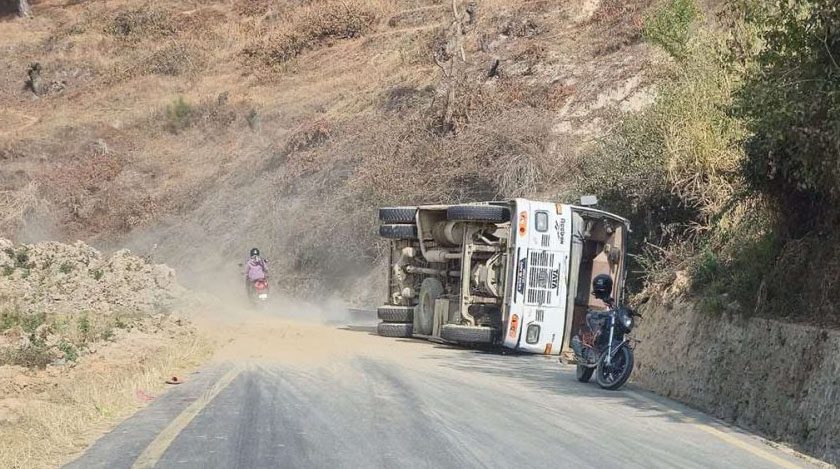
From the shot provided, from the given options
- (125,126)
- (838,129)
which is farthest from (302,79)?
(838,129)

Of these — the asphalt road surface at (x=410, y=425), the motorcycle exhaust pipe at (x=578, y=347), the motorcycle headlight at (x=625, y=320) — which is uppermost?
the motorcycle headlight at (x=625, y=320)

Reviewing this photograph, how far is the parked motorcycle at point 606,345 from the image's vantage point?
43.7ft

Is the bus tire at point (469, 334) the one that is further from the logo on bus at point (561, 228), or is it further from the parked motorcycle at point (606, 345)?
the parked motorcycle at point (606, 345)

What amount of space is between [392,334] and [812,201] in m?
10.3

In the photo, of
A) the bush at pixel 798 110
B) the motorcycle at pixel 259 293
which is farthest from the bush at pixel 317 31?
the bush at pixel 798 110

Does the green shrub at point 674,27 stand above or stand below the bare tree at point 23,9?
below

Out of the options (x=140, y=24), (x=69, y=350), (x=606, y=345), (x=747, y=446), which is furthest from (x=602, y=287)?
(x=140, y=24)

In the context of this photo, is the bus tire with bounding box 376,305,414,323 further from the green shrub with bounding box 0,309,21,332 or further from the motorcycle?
the motorcycle

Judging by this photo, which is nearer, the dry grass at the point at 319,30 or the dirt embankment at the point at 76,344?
the dirt embankment at the point at 76,344

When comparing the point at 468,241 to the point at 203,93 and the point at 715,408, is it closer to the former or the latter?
the point at 715,408

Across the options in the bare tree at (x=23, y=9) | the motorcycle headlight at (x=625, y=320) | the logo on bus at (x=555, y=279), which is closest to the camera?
the motorcycle headlight at (x=625, y=320)

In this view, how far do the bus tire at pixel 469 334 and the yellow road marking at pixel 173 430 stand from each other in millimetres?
5918

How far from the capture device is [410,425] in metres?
9.88

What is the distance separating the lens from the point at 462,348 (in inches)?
764
